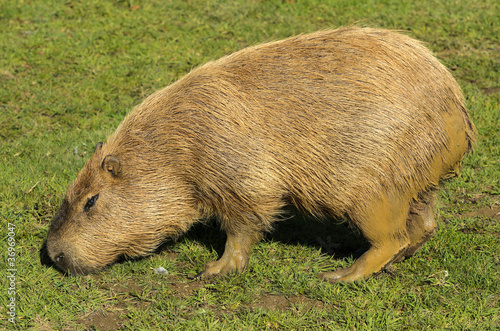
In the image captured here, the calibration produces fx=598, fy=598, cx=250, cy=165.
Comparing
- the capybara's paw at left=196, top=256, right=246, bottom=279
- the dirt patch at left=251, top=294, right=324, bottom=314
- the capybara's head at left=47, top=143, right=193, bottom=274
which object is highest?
the capybara's head at left=47, top=143, right=193, bottom=274

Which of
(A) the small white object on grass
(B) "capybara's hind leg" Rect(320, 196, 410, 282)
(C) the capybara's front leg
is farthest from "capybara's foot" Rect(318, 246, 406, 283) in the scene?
(A) the small white object on grass

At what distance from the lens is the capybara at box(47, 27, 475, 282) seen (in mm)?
3801

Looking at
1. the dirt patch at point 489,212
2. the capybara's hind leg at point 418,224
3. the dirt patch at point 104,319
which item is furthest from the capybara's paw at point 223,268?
the dirt patch at point 489,212

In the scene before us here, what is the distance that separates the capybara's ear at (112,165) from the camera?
391cm

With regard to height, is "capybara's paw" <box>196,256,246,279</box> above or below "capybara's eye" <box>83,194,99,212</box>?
below

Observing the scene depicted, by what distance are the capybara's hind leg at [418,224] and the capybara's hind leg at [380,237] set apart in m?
0.19

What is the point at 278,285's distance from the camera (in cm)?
411

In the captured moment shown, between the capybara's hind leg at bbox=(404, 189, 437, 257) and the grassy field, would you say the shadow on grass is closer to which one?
the grassy field

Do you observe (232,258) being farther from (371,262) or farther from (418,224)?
(418,224)

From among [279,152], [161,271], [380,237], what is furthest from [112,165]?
[380,237]

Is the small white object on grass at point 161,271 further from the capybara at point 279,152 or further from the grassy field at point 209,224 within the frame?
the capybara at point 279,152

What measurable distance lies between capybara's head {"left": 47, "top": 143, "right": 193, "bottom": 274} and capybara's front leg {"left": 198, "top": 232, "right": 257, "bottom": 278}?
515 mm

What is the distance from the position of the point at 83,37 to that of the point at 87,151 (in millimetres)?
2191

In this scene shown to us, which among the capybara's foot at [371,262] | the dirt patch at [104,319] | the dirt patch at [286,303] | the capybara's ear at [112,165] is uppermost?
the capybara's ear at [112,165]
